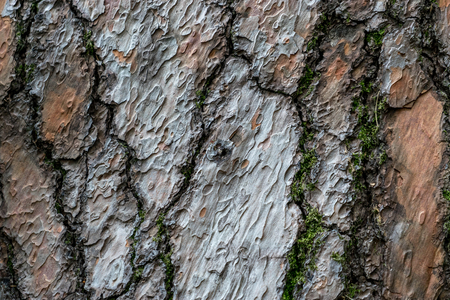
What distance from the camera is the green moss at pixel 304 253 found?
79cm

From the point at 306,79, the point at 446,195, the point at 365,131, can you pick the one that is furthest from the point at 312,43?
the point at 446,195

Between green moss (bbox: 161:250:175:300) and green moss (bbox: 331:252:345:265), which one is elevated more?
green moss (bbox: 331:252:345:265)

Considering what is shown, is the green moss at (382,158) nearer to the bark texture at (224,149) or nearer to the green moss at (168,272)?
the bark texture at (224,149)

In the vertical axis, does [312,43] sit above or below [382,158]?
above

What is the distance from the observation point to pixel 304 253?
79cm

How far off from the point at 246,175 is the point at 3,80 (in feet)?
2.46

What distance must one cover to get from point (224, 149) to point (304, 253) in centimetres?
35

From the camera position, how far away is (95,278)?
84 cm

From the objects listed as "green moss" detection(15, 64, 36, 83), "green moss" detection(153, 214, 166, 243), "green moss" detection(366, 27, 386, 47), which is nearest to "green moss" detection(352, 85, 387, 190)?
"green moss" detection(366, 27, 386, 47)

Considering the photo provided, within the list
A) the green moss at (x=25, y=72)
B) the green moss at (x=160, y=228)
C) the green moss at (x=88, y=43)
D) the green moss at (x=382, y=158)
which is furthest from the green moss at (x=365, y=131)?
the green moss at (x=25, y=72)

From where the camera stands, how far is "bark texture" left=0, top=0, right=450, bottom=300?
79cm

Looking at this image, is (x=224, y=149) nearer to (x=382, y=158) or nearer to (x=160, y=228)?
(x=160, y=228)

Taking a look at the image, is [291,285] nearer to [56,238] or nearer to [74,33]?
[56,238]

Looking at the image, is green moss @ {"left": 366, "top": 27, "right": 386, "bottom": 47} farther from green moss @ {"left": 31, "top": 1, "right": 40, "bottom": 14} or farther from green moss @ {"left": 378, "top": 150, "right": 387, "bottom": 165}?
green moss @ {"left": 31, "top": 1, "right": 40, "bottom": 14}
